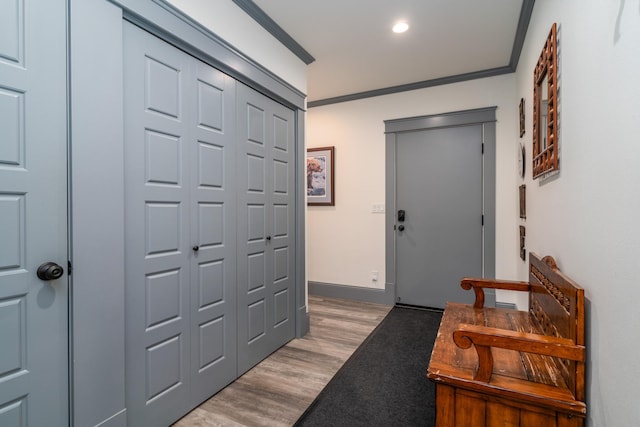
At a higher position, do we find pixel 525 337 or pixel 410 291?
pixel 525 337

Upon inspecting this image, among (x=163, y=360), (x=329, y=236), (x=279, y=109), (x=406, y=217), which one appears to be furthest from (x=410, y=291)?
(x=163, y=360)

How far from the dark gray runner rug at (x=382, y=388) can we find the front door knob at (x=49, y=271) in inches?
54.8

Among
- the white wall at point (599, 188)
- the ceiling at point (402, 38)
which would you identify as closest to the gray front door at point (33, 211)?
the ceiling at point (402, 38)

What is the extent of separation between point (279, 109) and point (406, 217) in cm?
199

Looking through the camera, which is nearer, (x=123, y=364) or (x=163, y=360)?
(x=123, y=364)

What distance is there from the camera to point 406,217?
3.79 m

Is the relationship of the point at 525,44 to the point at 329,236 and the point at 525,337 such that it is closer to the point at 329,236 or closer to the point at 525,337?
the point at 525,337

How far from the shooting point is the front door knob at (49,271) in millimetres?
1227

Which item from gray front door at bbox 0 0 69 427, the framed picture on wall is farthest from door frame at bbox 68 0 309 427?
the framed picture on wall

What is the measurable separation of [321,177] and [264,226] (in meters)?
1.86

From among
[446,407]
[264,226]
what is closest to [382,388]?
[446,407]

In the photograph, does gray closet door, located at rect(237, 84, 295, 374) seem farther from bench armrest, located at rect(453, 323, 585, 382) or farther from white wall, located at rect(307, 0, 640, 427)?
white wall, located at rect(307, 0, 640, 427)

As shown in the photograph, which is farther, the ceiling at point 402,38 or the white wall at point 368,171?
the white wall at point 368,171

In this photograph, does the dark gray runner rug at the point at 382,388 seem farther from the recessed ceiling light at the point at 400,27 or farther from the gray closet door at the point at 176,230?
the recessed ceiling light at the point at 400,27
